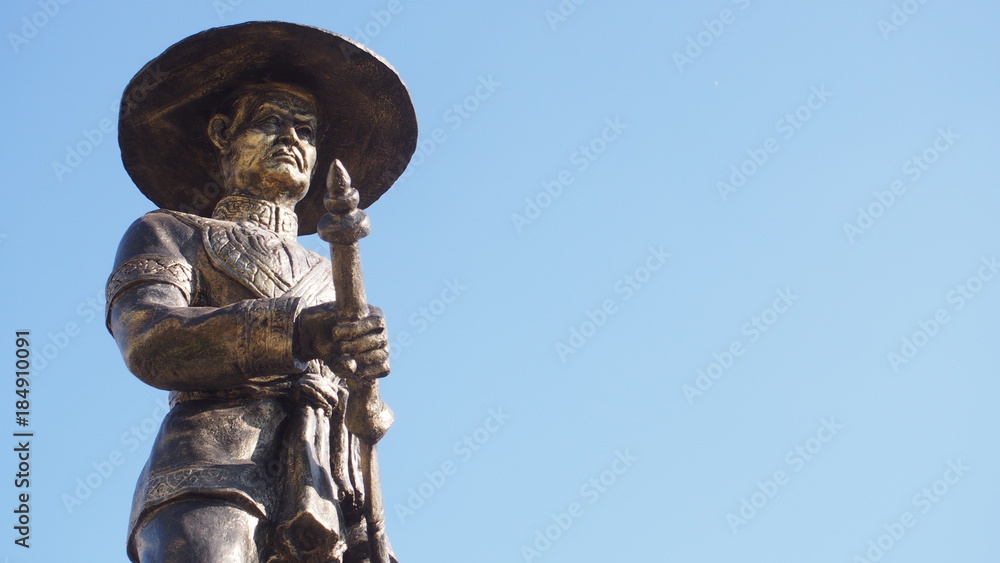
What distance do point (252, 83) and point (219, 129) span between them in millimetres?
340

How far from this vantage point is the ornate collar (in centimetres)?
770

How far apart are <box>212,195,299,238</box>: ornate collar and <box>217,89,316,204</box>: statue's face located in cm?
6

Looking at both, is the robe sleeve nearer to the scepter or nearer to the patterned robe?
the patterned robe

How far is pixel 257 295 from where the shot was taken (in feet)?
23.4

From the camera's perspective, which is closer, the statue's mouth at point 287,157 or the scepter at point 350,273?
the scepter at point 350,273

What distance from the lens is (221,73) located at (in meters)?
8.05

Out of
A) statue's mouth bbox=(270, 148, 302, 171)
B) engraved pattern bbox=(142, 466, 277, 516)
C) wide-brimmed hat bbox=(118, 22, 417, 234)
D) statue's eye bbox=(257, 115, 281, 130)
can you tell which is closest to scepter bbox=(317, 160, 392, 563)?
engraved pattern bbox=(142, 466, 277, 516)

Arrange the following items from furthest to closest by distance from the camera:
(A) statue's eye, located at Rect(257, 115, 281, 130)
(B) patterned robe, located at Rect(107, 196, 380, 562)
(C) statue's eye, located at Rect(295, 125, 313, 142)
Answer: (C) statue's eye, located at Rect(295, 125, 313, 142)
(A) statue's eye, located at Rect(257, 115, 281, 130)
(B) patterned robe, located at Rect(107, 196, 380, 562)

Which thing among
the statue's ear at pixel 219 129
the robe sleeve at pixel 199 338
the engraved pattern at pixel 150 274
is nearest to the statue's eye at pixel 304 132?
the statue's ear at pixel 219 129

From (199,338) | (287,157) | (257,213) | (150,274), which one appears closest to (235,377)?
(199,338)

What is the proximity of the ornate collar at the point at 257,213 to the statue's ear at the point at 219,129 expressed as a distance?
45 centimetres

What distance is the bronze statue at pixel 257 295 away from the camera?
6.28 m

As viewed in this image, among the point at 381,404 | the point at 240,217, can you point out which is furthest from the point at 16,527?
the point at 381,404

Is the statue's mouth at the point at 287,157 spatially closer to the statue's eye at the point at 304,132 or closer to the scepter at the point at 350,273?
the statue's eye at the point at 304,132
